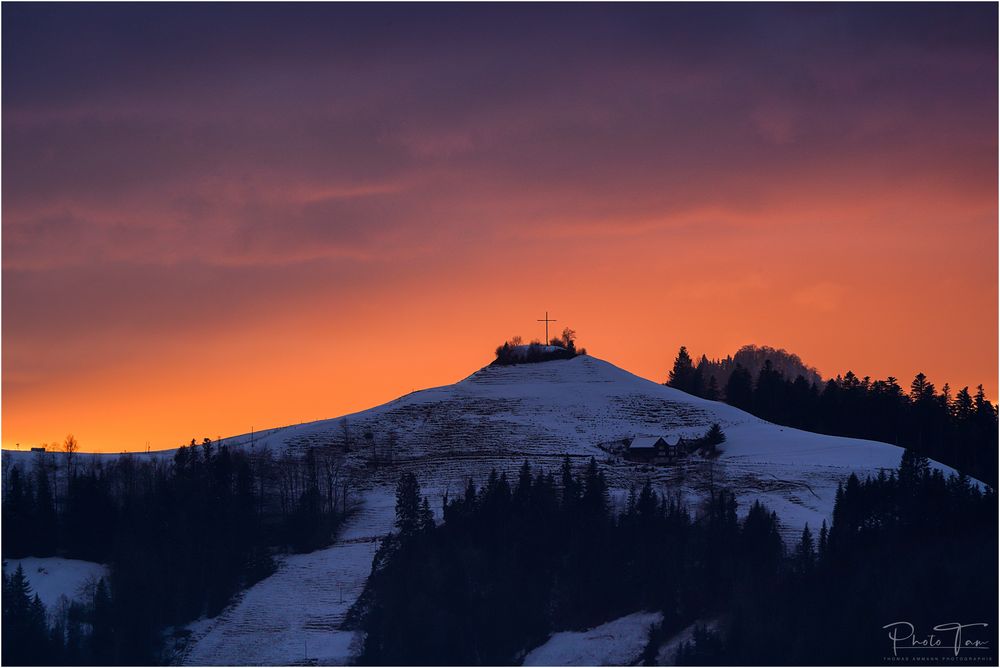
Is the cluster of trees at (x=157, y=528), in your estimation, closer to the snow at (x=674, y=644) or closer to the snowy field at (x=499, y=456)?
the snowy field at (x=499, y=456)

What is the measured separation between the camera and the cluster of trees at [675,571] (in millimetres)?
95500

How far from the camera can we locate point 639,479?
448ft

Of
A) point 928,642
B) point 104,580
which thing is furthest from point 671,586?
point 104,580

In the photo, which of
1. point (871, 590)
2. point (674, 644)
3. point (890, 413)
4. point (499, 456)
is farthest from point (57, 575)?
point (890, 413)

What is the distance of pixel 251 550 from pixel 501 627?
26980 millimetres

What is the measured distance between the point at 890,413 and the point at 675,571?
6893 cm

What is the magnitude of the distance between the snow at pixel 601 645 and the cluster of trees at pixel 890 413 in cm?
5397

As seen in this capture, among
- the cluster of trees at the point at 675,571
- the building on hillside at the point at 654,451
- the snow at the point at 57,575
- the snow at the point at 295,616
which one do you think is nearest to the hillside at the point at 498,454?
the snow at the point at 295,616

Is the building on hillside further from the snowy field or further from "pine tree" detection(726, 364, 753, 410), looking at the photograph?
"pine tree" detection(726, 364, 753, 410)

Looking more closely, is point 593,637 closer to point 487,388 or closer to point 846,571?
point 846,571

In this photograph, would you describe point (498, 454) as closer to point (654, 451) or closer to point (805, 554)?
point (654, 451)

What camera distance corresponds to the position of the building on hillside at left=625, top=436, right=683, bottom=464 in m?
144

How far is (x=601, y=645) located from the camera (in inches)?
3922

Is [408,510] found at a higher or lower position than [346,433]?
lower
